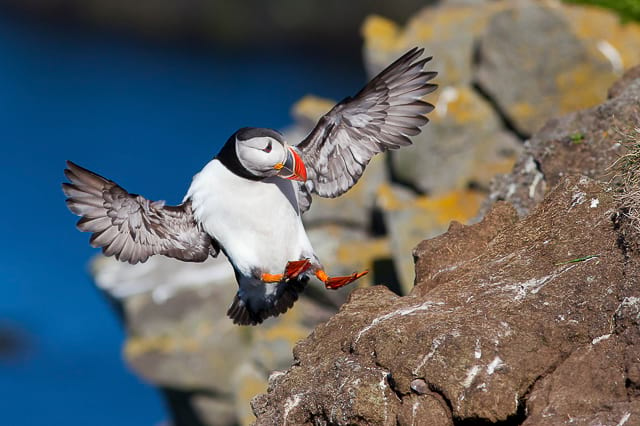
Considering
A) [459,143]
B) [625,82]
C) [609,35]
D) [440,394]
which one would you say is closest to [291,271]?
[440,394]

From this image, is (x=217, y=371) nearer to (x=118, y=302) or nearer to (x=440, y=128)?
(x=118, y=302)

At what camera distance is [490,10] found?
10531 mm

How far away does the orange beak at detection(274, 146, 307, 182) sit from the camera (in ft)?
16.3

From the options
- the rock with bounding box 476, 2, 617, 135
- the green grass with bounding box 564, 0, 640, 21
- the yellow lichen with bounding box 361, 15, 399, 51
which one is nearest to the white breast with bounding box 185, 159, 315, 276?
the rock with bounding box 476, 2, 617, 135

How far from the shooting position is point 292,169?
4996mm

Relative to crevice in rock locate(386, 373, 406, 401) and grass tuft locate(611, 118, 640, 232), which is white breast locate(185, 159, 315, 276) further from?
grass tuft locate(611, 118, 640, 232)

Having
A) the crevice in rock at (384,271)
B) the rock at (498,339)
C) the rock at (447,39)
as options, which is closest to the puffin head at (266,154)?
the rock at (498,339)

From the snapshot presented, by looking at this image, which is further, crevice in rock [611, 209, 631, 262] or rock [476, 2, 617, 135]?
rock [476, 2, 617, 135]

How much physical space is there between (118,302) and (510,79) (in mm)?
6499

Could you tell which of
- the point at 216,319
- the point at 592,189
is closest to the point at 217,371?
the point at 216,319

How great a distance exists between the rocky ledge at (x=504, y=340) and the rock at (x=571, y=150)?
2.62 ft

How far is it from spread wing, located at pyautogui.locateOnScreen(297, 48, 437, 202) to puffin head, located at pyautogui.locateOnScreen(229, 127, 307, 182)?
20.1 inches

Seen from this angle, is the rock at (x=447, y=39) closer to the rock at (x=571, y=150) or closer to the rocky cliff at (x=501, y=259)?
the rocky cliff at (x=501, y=259)

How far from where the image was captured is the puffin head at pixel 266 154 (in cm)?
492
